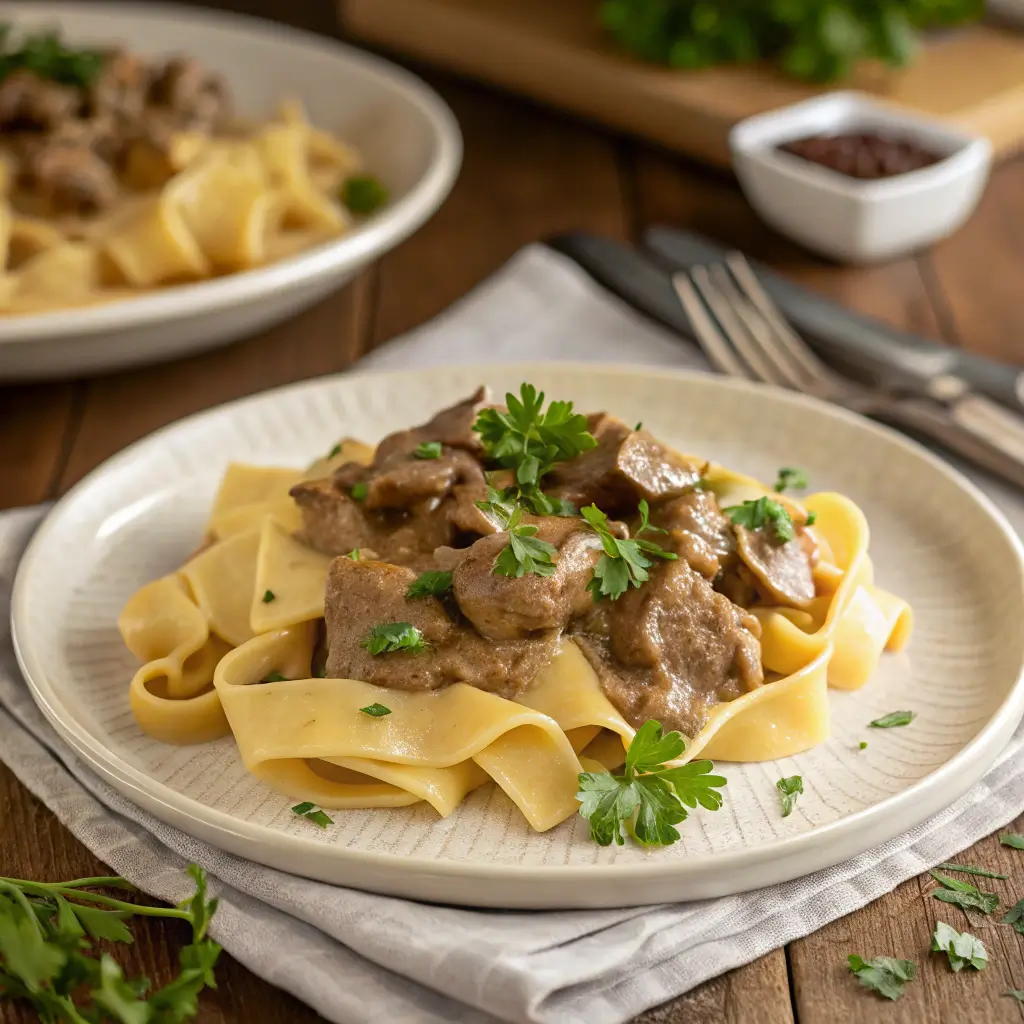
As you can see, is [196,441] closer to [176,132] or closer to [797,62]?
[176,132]

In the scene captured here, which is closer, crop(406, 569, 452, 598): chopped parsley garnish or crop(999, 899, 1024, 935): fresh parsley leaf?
crop(999, 899, 1024, 935): fresh parsley leaf

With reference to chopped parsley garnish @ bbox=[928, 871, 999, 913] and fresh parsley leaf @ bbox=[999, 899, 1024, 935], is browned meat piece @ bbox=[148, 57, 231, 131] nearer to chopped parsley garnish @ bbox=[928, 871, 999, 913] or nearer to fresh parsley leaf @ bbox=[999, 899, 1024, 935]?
chopped parsley garnish @ bbox=[928, 871, 999, 913]

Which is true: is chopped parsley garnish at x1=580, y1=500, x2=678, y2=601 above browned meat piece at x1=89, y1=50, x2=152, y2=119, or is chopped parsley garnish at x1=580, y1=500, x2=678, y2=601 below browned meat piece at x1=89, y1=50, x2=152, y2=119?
above

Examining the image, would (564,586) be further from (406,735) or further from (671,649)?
(406,735)

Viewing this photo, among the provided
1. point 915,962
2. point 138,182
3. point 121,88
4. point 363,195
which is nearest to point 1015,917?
point 915,962

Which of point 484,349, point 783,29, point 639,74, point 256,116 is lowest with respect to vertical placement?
point 256,116

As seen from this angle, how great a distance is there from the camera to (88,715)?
11.6 feet

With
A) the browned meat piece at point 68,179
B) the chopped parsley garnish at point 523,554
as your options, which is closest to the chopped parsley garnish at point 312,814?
the chopped parsley garnish at point 523,554

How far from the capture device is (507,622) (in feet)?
11.2

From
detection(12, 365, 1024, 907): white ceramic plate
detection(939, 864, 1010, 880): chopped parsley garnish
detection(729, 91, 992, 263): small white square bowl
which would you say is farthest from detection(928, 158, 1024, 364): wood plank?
detection(939, 864, 1010, 880): chopped parsley garnish

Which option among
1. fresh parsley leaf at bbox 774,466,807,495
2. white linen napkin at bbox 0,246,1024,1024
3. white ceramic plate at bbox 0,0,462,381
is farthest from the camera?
white ceramic plate at bbox 0,0,462,381

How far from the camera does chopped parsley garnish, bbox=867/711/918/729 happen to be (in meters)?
3.51

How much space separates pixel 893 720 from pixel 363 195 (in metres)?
4.15

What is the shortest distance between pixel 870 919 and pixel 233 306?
11.0 feet
